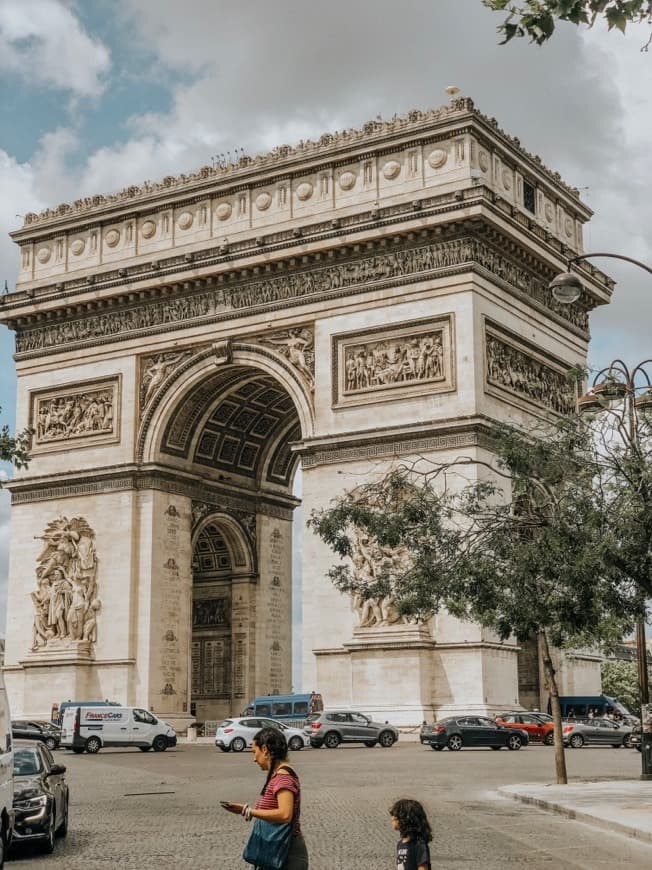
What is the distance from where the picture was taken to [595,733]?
3828 cm

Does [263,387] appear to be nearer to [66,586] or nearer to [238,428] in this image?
[238,428]

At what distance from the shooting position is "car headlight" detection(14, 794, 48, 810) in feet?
45.6

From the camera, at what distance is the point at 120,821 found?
17.4 m

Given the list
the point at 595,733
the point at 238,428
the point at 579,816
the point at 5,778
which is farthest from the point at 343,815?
the point at 238,428

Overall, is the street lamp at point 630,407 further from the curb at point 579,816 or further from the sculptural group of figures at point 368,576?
the sculptural group of figures at point 368,576

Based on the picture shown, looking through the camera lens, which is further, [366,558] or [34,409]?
[34,409]

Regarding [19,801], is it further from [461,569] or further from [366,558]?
[366,558]

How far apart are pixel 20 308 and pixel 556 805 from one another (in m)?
32.2

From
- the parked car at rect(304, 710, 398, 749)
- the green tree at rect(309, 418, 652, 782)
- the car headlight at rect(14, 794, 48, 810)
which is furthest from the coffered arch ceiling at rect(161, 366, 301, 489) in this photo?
the car headlight at rect(14, 794, 48, 810)

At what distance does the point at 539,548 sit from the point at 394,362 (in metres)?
17.6

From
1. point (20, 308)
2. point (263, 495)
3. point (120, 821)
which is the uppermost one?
point (20, 308)

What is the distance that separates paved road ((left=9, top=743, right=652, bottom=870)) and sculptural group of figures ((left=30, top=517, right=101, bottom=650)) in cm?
1092

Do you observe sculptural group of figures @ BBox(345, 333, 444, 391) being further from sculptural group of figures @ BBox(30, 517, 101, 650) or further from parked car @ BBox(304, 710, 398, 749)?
sculptural group of figures @ BBox(30, 517, 101, 650)

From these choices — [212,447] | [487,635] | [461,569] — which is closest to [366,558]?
[487,635]
